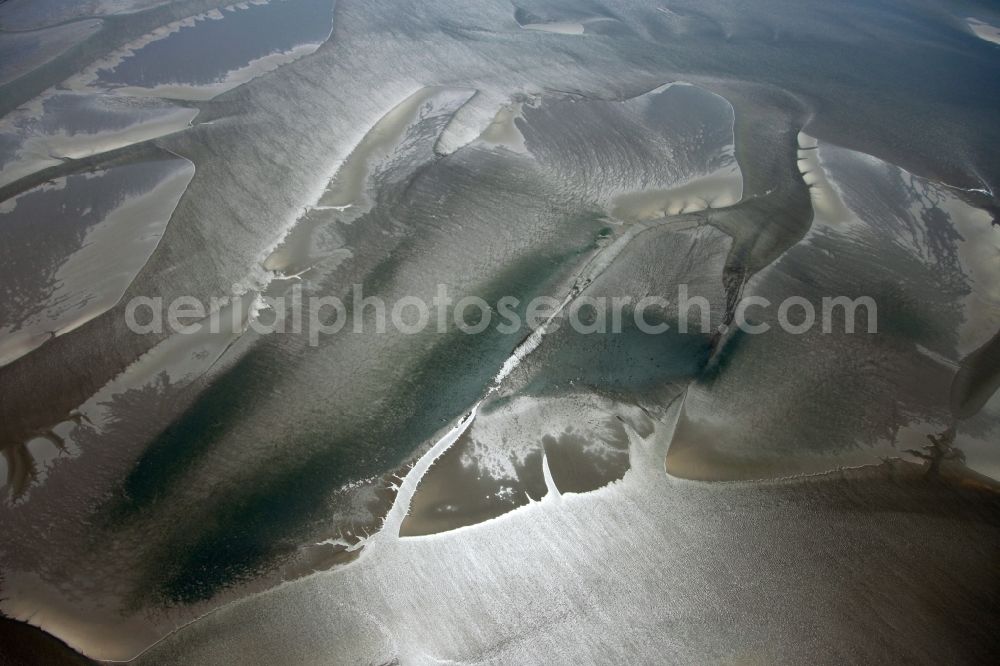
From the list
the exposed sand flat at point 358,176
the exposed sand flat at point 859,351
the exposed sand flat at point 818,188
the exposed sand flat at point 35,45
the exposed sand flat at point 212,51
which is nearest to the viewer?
the exposed sand flat at point 859,351

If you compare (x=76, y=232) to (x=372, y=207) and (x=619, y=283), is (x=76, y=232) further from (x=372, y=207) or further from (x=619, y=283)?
(x=619, y=283)

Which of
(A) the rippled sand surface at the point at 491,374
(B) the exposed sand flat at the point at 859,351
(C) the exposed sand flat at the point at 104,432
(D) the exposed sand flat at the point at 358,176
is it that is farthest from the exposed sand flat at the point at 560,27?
(C) the exposed sand flat at the point at 104,432

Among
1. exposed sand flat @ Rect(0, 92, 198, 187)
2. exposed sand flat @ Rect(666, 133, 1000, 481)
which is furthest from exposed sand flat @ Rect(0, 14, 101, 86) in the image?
exposed sand flat @ Rect(666, 133, 1000, 481)

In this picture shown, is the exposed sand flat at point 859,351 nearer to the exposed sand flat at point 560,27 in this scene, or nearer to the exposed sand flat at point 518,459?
the exposed sand flat at point 518,459

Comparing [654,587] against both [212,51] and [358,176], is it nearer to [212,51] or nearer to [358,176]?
[358,176]

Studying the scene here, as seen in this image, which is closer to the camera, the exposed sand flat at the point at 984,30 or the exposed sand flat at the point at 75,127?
the exposed sand flat at the point at 75,127

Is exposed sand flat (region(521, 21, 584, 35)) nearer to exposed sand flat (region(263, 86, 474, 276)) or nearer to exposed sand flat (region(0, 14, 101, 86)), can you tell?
exposed sand flat (region(263, 86, 474, 276))

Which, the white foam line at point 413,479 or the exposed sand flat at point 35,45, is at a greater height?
the exposed sand flat at point 35,45

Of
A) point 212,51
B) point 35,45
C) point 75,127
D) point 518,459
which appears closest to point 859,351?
point 518,459
